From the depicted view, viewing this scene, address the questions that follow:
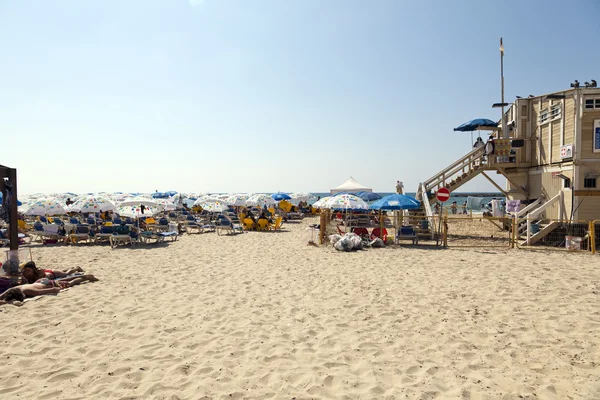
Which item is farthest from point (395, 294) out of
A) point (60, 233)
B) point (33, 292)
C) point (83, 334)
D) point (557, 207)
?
point (60, 233)

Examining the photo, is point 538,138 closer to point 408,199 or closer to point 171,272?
point 408,199

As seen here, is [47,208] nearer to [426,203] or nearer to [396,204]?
[396,204]

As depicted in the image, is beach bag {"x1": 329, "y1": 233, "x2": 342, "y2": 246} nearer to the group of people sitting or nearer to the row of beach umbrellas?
the row of beach umbrellas

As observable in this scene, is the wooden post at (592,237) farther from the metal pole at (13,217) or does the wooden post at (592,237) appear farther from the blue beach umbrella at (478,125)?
the metal pole at (13,217)

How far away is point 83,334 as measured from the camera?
502cm

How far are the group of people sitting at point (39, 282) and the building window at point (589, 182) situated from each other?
1657 centimetres

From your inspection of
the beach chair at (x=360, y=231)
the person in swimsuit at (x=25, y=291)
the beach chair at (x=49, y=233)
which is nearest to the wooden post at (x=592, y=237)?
the beach chair at (x=360, y=231)

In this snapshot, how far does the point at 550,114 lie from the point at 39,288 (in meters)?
18.2

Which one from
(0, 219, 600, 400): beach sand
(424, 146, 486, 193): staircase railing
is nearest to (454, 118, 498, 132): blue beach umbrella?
(424, 146, 486, 193): staircase railing

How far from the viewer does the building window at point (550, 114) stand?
14252 millimetres

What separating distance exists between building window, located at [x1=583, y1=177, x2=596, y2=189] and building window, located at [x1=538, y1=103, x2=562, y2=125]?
2.73 m

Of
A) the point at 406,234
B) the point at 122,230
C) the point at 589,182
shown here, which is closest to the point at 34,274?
the point at 122,230

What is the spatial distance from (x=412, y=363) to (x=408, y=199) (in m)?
10.4

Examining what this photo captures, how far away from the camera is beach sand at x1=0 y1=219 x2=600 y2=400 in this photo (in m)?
3.74
